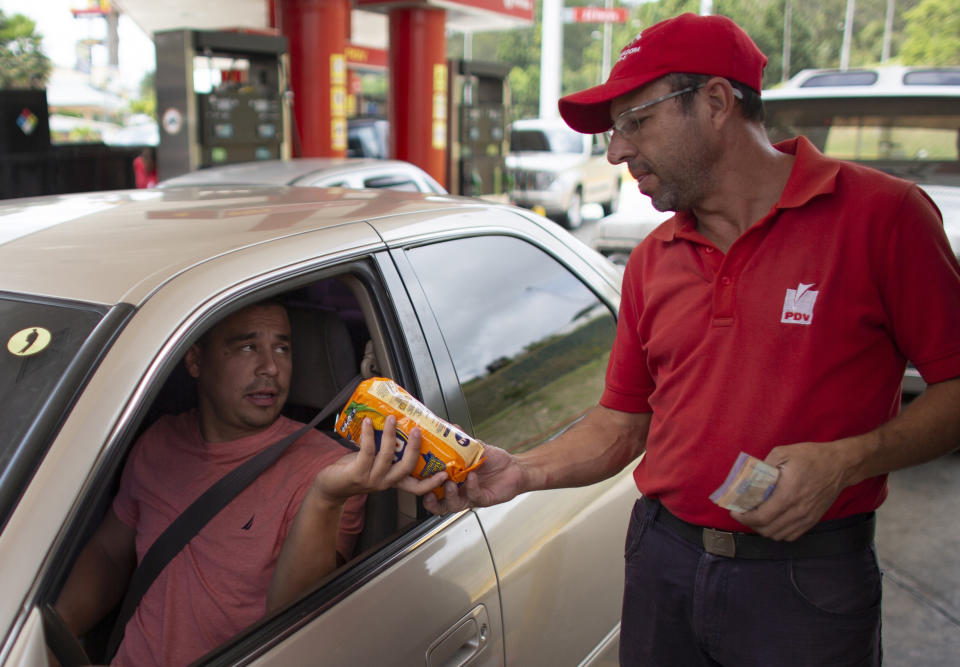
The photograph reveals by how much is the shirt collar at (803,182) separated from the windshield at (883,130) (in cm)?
486

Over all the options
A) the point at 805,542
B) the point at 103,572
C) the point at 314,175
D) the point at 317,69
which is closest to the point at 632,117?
the point at 805,542

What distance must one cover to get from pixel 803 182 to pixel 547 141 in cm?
1469

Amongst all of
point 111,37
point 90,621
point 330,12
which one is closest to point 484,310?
point 90,621

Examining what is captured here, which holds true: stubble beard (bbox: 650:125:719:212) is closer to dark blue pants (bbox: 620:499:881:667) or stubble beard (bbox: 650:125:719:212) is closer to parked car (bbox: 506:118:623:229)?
dark blue pants (bbox: 620:499:881:667)

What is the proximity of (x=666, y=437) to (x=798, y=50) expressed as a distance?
181 feet

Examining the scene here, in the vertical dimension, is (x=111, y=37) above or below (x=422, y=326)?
above

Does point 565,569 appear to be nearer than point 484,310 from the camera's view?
Yes

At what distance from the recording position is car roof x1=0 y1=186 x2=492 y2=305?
5.10 ft

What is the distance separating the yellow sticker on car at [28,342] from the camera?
1.47m

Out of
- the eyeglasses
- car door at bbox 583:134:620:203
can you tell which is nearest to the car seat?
the eyeglasses

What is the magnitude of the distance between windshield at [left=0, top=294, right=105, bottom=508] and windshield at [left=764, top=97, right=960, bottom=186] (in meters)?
5.64

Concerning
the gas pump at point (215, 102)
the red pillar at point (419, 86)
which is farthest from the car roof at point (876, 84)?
the red pillar at point (419, 86)

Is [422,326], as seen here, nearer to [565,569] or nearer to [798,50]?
[565,569]

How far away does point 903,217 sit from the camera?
155 cm
